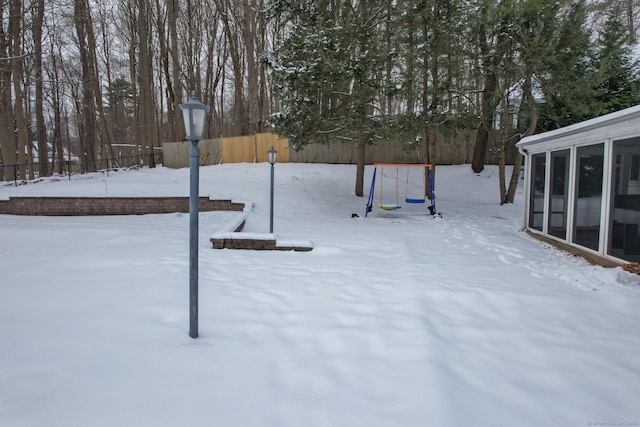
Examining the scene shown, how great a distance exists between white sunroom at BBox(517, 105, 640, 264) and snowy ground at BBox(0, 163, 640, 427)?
453 mm

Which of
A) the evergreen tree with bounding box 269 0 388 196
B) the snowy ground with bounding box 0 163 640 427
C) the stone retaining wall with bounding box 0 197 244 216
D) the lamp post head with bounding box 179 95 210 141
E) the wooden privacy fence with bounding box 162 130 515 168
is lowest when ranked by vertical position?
the snowy ground with bounding box 0 163 640 427

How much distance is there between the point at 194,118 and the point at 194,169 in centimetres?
Answer: 33

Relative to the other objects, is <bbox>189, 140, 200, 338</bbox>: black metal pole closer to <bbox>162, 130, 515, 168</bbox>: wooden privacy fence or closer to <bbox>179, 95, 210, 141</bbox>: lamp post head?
<bbox>179, 95, 210, 141</bbox>: lamp post head

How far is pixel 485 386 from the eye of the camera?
7.40 ft

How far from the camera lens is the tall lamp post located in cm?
257

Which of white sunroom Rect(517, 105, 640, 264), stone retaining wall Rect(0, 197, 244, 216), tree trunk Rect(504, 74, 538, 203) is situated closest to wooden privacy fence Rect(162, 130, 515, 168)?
tree trunk Rect(504, 74, 538, 203)

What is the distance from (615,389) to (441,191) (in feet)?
41.7

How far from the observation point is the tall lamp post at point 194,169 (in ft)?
8.42

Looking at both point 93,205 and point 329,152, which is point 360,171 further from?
point 93,205

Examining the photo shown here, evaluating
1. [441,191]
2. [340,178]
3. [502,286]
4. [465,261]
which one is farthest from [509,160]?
[502,286]

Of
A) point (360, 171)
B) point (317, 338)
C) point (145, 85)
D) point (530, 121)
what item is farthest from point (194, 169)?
point (145, 85)

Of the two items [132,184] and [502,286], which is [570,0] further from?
[132,184]

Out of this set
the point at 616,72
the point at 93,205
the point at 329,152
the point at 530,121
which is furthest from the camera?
the point at 329,152

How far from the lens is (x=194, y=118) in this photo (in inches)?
102
